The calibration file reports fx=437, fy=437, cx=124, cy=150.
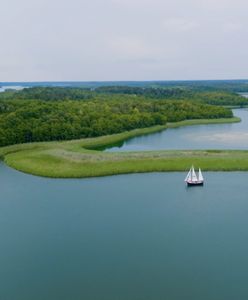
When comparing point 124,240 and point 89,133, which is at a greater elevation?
point 89,133

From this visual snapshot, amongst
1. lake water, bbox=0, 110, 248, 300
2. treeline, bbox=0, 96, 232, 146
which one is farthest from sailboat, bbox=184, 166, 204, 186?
treeline, bbox=0, 96, 232, 146

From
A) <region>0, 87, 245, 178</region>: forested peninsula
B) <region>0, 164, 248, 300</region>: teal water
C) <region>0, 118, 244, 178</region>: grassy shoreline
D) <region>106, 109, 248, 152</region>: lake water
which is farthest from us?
<region>106, 109, 248, 152</region>: lake water

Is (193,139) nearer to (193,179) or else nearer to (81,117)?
(81,117)

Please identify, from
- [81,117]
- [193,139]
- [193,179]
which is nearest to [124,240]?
[193,179]

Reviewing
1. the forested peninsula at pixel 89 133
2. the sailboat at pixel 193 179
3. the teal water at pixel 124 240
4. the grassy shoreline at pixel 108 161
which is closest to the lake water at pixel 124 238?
the teal water at pixel 124 240

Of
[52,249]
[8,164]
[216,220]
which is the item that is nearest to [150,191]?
[216,220]

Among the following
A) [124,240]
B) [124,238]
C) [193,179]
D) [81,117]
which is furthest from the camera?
[81,117]

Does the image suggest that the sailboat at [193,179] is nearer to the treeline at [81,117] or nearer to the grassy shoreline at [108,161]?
the grassy shoreline at [108,161]

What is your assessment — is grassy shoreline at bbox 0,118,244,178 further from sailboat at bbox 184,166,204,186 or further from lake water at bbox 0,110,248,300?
sailboat at bbox 184,166,204,186
